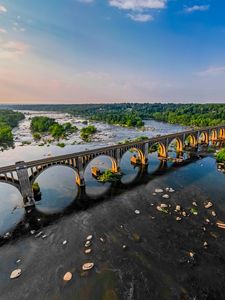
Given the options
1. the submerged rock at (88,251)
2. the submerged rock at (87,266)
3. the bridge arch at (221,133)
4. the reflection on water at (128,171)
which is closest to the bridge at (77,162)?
the reflection on water at (128,171)

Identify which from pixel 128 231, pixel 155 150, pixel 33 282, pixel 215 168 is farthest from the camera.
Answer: pixel 155 150

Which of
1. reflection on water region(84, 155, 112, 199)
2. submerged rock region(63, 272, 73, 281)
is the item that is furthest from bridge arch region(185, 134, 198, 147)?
submerged rock region(63, 272, 73, 281)

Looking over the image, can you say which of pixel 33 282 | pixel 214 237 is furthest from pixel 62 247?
pixel 214 237

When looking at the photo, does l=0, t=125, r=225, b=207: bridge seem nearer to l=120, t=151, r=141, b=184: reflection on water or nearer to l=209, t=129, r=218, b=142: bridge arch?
l=120, t=151, r=141, b=184: reflection on water

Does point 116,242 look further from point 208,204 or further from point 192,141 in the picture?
point 192,141

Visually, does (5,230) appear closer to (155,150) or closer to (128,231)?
(128,231)

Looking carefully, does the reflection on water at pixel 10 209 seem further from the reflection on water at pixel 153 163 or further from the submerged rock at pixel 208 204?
the submerged rock at pixel 208 204
